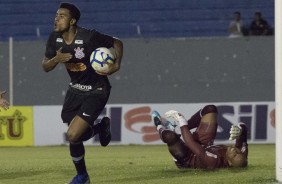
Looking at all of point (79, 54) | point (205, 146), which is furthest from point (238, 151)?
point (79, 54)

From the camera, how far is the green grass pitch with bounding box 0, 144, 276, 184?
12352 mm

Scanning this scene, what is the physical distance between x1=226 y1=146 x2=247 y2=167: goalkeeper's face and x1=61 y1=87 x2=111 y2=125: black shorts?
2.05 metres

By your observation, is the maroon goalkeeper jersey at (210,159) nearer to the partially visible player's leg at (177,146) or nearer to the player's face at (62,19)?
the partially visible player's leg at (177,146)

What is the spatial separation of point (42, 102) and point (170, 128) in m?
10.9

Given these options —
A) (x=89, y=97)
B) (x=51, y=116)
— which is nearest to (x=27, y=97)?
(x=51, y=116)

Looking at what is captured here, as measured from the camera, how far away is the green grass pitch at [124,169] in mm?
12352

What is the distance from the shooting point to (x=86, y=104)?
12211 mm

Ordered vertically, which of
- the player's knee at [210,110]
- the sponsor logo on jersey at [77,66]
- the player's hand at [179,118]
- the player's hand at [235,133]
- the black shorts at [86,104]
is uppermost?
the sponsor logo on jersey at [77,66]

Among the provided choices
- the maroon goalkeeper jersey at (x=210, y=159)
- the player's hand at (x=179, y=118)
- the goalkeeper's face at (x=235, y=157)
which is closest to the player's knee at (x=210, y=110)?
the player's hand at (x=179, y=118)

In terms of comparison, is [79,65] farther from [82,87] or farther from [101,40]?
[101,40]

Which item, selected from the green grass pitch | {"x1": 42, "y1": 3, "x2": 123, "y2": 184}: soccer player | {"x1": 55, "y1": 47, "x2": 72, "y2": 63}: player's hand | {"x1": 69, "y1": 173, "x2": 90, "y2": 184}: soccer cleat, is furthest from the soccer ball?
the green grass pitch

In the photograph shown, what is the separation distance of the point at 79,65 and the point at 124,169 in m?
2.42

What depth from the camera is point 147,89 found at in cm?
2434

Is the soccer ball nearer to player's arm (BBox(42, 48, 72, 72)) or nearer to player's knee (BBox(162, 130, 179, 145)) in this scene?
player's arm (BBox(42, 48, 72, 72))
